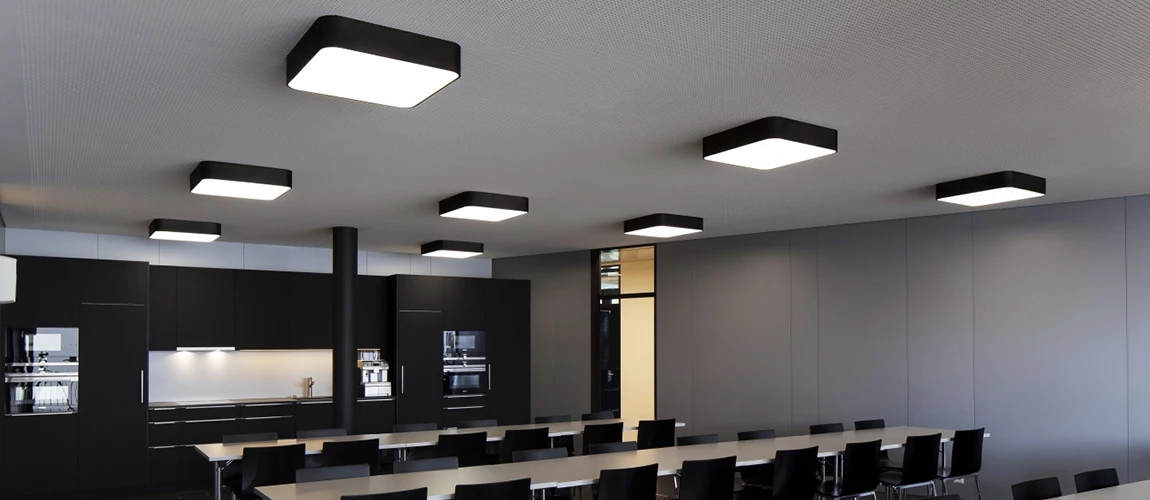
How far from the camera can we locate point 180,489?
9.02 meters

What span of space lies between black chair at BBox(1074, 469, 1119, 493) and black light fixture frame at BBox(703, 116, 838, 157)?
2.42 m

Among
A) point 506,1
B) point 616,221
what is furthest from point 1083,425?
point 506,1

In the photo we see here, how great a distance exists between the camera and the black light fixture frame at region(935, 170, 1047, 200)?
6.02m

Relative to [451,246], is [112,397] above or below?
below

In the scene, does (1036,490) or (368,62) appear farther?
(1036,490)

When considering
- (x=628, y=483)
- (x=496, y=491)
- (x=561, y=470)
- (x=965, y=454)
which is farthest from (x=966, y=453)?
(x=496, y=491)

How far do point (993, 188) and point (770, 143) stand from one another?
8.22ft

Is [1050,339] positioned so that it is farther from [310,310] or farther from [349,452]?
[310,310]

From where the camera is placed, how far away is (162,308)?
9.45 m

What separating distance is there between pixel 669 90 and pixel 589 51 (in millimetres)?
679

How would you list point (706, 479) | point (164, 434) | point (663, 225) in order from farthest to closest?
point (164, 434)
point (663, 225)
point (706, 479)

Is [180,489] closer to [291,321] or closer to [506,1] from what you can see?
[291,321]

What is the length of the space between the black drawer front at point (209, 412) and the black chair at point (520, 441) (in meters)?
3.98

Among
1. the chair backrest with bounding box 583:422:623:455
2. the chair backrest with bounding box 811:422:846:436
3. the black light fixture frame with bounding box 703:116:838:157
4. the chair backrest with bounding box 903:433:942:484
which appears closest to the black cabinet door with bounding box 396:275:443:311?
the chair backrest with bounding box 583:422:623:455
